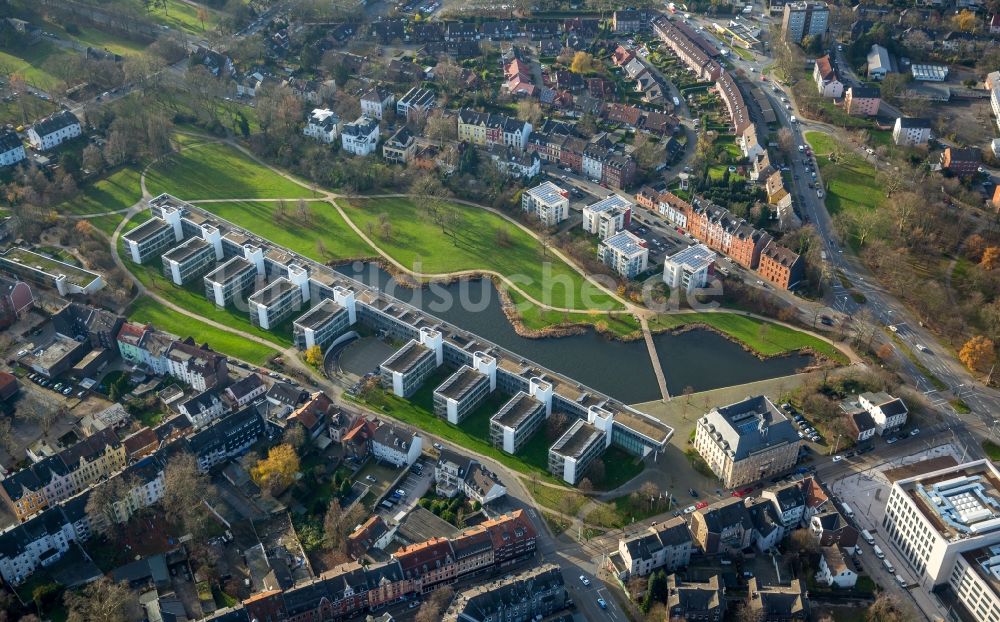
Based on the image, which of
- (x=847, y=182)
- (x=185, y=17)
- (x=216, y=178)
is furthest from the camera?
(x=185, y=17)

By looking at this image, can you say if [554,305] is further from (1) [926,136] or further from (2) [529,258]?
(1) [926,136]

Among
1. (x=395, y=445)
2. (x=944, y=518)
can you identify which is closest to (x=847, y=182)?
(x=944, y=518)

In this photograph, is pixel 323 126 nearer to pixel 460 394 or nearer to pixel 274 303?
pixel 274 303

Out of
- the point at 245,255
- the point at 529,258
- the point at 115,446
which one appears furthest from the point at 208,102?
the point at 115,446

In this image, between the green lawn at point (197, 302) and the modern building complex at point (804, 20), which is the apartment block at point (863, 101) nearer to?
the modern building complex at point (804, 20)

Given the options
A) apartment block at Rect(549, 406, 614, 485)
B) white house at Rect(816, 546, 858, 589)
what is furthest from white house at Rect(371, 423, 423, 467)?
Answer: white house at Rect(816, 546, 858, 589)

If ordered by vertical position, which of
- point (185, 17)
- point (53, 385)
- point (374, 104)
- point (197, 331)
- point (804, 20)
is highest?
point (804, 20)
